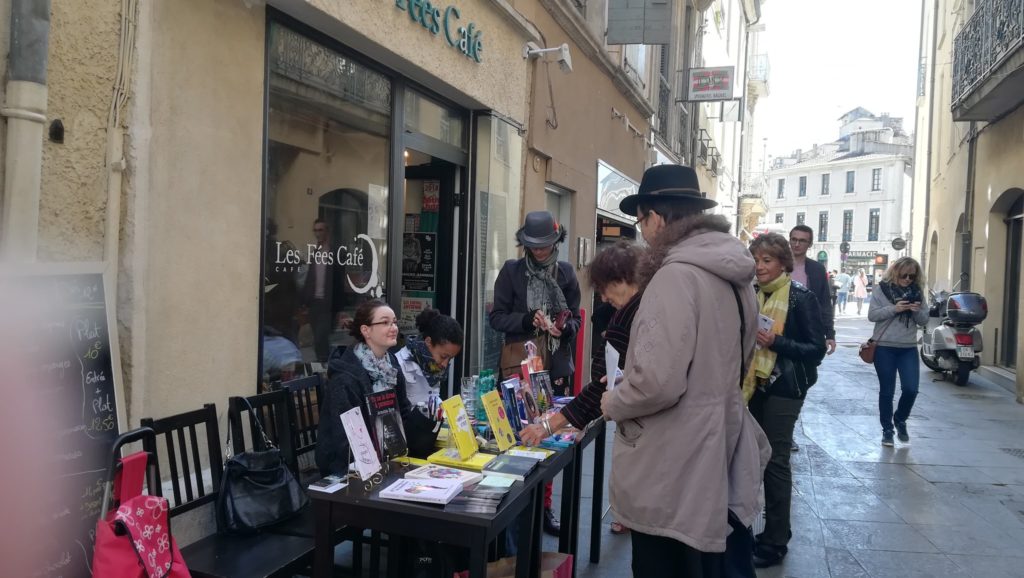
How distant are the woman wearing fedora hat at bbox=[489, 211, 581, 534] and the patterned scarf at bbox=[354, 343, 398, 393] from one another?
1.31 metres

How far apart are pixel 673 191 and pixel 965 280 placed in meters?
13.6

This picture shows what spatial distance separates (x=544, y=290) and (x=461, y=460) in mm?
1937

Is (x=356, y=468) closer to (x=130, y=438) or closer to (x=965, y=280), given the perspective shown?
(x=130, y=438)

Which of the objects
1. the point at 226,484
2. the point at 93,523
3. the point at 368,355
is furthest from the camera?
the point at 368,355

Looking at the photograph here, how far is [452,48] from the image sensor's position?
5.76 m

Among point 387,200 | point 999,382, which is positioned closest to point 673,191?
point 387,200

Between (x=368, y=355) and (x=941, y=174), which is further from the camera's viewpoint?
(x=941, y=174)

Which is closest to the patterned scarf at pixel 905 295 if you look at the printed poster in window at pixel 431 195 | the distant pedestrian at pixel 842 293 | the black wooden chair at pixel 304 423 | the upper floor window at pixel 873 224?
the printed poster in window at pixel 431 195

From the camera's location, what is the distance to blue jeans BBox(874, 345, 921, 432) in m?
6.90

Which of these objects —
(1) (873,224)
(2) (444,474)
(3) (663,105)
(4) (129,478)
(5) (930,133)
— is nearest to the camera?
(4) (129,478)

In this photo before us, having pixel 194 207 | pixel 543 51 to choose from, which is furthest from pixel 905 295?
pixel 194 207

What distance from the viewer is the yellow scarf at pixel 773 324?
4133 millimetres

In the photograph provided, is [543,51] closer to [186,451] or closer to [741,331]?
[741,331]

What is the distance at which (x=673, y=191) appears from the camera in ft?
9.21
